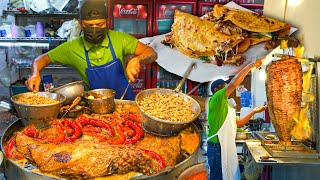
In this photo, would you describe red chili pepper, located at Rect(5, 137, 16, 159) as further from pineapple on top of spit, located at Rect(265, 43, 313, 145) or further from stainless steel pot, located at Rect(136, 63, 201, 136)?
pineapple on top of spit, located at Rect(265, 43, 313, 145)

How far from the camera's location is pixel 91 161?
1665 mm

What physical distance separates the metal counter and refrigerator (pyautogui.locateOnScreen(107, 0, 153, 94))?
8.27 feet

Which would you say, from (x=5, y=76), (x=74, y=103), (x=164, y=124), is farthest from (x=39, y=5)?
(x=164, y=124)

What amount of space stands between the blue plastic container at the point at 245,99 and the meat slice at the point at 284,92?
5.53 feet

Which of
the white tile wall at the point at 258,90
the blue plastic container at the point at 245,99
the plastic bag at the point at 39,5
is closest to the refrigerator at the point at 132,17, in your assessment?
the plastic bag at the point at 39,5

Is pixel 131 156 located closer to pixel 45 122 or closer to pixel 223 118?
pixel 45 122

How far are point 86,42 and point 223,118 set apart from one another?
121cm

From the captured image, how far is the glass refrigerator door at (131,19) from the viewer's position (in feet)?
15.2

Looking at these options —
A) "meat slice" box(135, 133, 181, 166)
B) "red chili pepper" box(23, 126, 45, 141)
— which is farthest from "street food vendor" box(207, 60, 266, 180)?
"red chili pepper" box(23, 126, 45, 141)

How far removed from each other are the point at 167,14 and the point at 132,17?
1.53 ft

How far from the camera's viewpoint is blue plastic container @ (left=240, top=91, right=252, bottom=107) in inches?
156

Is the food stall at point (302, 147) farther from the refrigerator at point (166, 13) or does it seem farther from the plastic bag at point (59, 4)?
the plastic bag at point (59, 4)

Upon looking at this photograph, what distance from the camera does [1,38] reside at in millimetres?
5227

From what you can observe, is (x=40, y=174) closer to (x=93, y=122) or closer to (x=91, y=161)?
(x=91, y=161)
